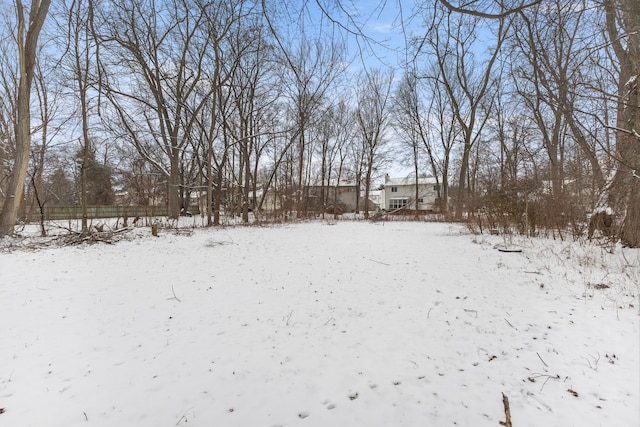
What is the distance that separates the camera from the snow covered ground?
1.97 metres

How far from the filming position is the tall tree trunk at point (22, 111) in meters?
8.21

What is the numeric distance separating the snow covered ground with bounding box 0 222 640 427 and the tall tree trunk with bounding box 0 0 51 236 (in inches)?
162

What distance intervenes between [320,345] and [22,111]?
11027mm

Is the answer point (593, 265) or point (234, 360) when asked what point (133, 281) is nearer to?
point (234, 360)

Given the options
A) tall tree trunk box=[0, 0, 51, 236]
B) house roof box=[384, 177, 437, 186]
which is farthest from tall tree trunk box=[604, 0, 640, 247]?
house roof box=[384, 177, 437, 186]

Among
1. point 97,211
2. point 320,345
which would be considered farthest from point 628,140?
point 97,211

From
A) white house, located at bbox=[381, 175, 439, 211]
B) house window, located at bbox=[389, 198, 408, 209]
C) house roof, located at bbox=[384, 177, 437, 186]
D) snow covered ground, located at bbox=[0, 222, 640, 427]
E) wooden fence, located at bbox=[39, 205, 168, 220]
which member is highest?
house roof, located at bbox=[384, 177, 437, 186]

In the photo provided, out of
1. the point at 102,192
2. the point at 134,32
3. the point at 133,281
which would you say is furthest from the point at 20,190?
the point at 102,192

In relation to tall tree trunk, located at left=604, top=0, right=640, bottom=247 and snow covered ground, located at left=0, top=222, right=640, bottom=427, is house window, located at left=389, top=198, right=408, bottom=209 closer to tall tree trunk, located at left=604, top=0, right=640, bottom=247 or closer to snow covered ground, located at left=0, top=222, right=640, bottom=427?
tall tree trunk, located at left=604, top=0, right=640, bottom=247

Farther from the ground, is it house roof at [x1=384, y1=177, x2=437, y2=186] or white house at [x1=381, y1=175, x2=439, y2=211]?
house roof at [x1=384, y1=177, x2=437, y2=186]

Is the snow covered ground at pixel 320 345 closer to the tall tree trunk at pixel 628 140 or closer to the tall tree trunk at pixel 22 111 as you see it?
the tall tree trunk at pixel 628 140

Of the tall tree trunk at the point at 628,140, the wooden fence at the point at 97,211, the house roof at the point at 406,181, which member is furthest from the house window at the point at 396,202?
the tall tree trunk at the point at 628,140

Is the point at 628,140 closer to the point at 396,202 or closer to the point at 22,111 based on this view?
the point at 22,111

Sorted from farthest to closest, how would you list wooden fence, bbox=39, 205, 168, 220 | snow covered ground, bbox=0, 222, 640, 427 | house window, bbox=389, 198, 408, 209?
house window, bbox=389, 198, 408, 209
wooden fence, bbox=39, 205, 168, 220
snow covered ground, bbox=0, 222, 640, 427
